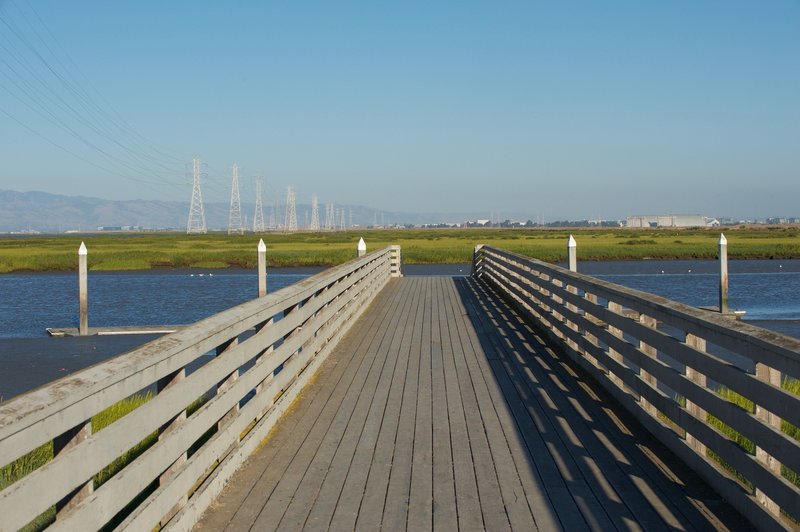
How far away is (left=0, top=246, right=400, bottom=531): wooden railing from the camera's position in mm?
3195

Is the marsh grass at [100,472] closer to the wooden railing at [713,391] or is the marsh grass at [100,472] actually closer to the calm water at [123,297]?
the wooden railing at [713,391]

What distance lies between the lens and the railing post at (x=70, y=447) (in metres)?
3.53

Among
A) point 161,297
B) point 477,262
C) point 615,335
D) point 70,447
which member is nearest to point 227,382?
point 70,447

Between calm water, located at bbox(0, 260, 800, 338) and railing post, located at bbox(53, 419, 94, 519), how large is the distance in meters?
18.2

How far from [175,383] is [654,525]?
2.60m

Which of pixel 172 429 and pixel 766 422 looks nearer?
pixel 766 422

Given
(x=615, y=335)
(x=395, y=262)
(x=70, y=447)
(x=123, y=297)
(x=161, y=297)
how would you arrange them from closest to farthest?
(x=70, y=447)
(x=615, y=335)
(x=395, y=262)
(x=161, y=297)
(x=123, y=297)

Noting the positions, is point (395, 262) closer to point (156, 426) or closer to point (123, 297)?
point (123, 297)

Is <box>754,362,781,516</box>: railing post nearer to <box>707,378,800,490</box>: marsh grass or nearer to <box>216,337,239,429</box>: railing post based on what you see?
<box>707,378,800,490</box>: marsh grass

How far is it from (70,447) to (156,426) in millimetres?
1045

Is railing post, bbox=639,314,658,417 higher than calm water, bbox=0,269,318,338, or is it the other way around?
railing post, bbox=639,314,658,417

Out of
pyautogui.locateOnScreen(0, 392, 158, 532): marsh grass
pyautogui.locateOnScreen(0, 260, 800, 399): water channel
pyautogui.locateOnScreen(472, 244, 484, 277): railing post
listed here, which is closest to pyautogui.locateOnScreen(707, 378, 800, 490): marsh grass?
pyautogui.locateOnScreen(0, 392, 158, 532): marsh grass

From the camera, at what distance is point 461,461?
6.36m

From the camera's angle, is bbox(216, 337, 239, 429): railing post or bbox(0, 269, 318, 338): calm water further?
bbox(0, 269, 318, 338): calm water
